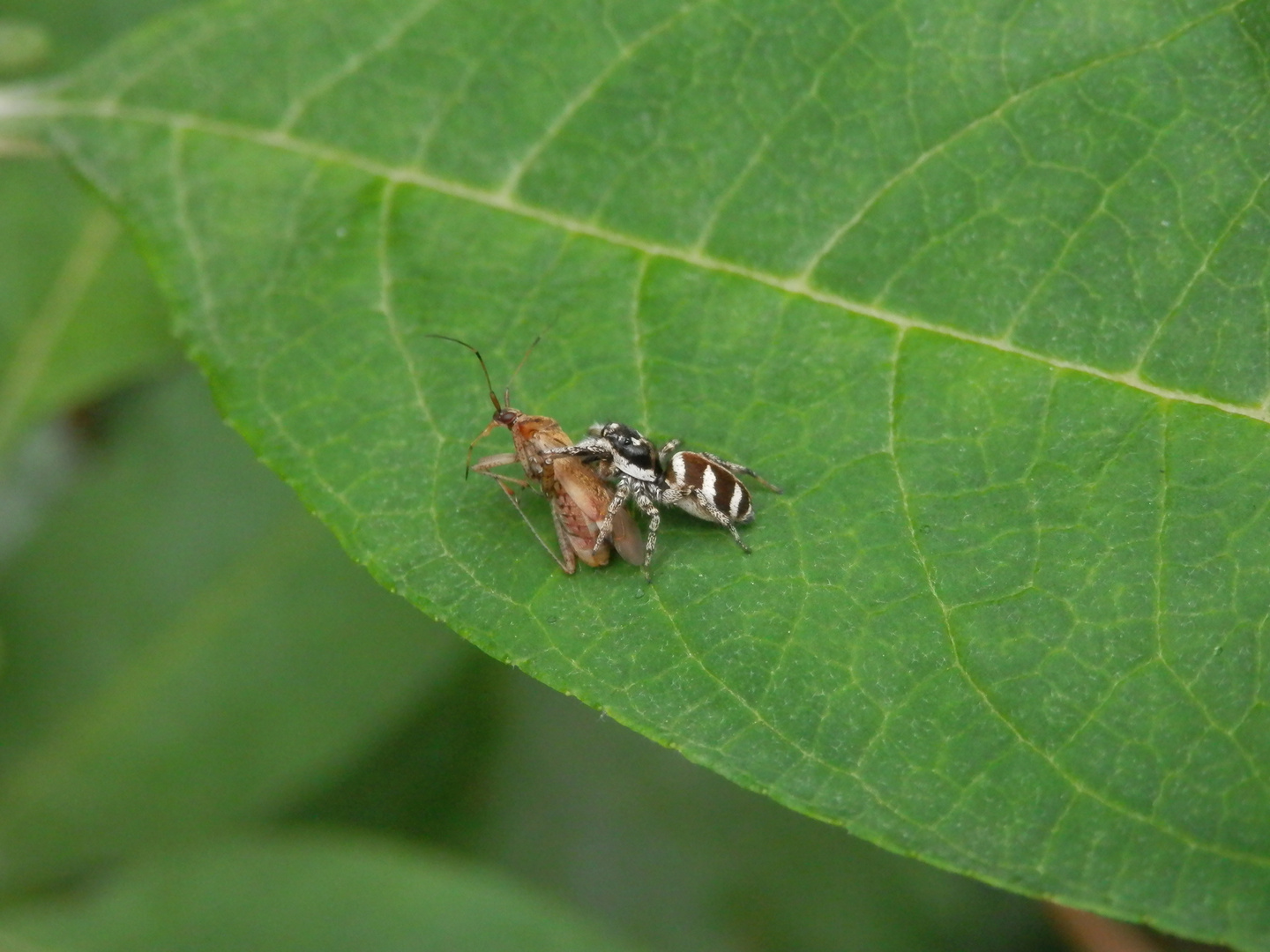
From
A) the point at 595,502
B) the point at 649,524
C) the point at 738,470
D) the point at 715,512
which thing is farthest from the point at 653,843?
the point at 738,470

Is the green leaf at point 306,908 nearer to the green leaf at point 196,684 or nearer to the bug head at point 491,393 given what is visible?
the green leaf at point 196,684

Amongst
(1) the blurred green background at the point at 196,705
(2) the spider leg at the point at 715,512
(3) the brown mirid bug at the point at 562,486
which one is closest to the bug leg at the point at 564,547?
(3) the brown mirid bug at the point at 562,486

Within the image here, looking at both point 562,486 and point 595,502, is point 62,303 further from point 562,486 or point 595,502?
point 595,502

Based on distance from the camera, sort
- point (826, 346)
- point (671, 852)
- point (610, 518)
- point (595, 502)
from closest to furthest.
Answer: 1. point (826, 346)
2. point (610, 518)
3. point (595, 502)
4. point (671, 852)

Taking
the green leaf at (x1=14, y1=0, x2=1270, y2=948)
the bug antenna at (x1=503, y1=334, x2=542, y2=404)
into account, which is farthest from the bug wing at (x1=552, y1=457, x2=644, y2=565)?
the bug antenna at (x1=503, y1=334, x2=542, y2=404)

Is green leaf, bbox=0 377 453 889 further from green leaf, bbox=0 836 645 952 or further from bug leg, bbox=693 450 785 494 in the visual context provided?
bug leg, bbox=693 450 785 494

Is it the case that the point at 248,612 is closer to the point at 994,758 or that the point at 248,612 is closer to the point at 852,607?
the point at 852,607
